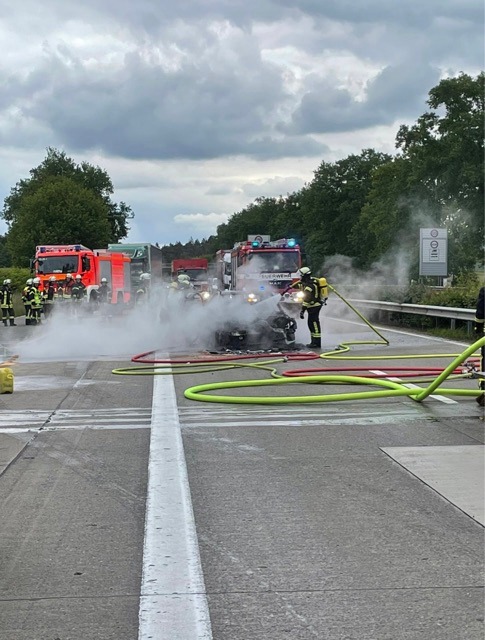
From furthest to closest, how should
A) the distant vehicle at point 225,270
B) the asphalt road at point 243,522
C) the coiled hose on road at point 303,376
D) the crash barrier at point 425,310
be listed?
the distant vehicle at point 225,270 → the crash barrier at point 425,310 → the coiled hose on road at point 303,376 → the asphalt road at point 243,522

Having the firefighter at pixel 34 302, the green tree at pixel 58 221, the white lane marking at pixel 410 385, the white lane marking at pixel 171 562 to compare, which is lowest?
the white lane marking at pixel 171 562

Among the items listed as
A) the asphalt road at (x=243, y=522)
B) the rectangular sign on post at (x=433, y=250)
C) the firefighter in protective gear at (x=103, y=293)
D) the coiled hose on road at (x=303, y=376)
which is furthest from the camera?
the firefighter in protective gear at (x=103, y=293)

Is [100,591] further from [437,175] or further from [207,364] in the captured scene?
[437,175]

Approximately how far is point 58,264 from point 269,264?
1038cm

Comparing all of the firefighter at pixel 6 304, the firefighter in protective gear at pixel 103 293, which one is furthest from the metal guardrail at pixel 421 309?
the firefighter at pixel 6 304

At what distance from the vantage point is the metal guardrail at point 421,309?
2120 cm

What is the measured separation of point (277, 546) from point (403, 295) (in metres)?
23.3

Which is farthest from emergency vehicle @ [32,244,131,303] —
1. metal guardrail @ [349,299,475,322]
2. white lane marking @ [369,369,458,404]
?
white lane marking @ [369,369,458,404]

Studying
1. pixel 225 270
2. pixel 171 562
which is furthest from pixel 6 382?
pixel 225 270

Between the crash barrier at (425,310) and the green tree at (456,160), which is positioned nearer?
the crash barrier at (425,310)

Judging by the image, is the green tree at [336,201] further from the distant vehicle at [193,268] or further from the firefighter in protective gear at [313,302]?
the firefighter in protective gear at [313,302]

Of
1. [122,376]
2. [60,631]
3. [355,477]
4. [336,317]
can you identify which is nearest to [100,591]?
[60,631]

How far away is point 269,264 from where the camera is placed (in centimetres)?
3030

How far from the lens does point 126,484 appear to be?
673 cm
